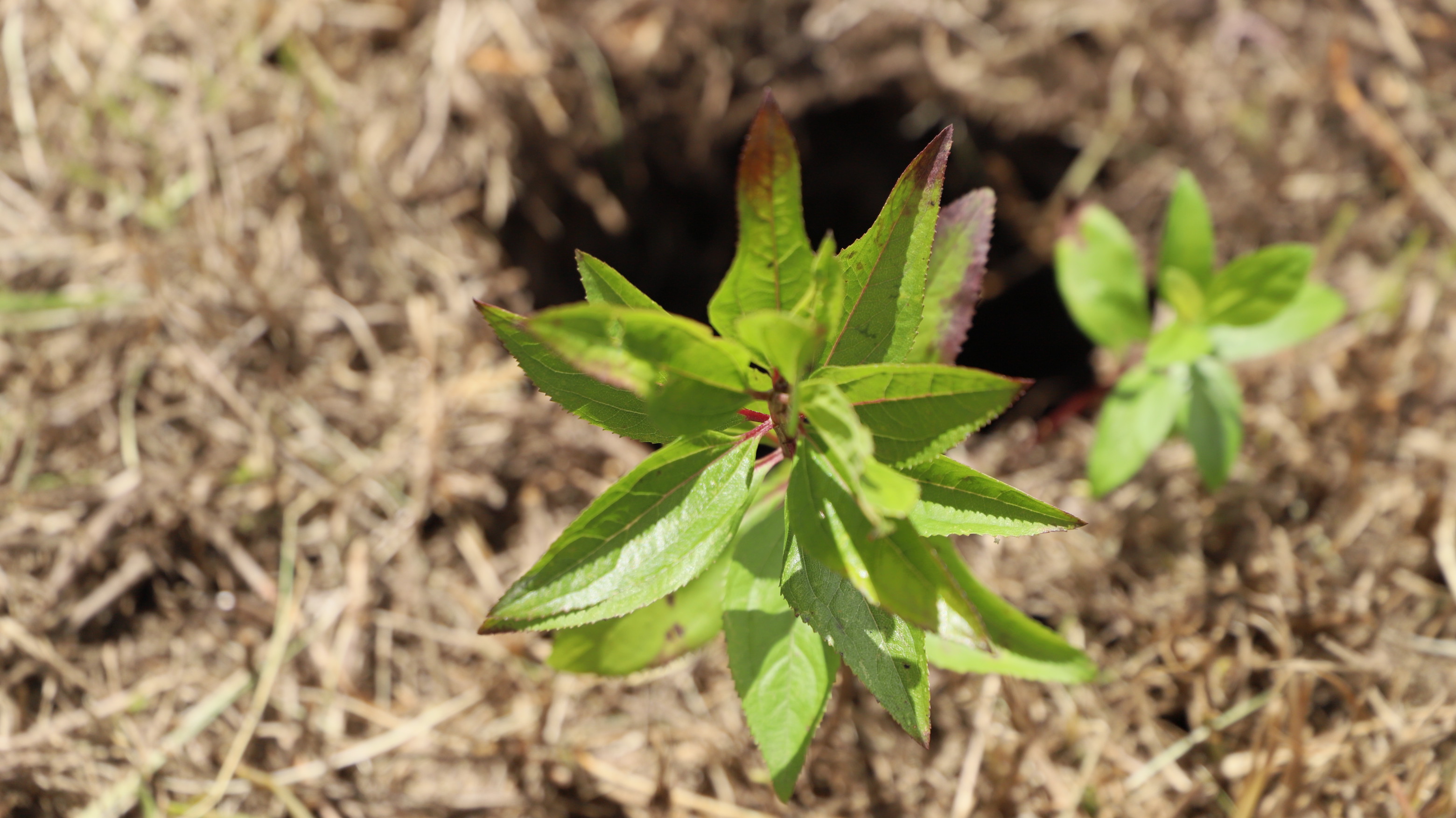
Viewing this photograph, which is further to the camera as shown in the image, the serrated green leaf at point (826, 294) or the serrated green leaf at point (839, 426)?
the serrated green leaf at point (826, 294)

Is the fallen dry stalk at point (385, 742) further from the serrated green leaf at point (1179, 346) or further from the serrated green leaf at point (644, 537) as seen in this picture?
the serrated green leaf at point (1179, 346)

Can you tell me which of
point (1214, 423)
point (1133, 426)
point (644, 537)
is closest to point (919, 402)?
point (644, 537)

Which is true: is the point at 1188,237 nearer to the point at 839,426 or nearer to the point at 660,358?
the point at 839,426

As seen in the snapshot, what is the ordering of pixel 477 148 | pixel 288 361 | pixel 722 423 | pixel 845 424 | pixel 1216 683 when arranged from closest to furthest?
pixel 845 424 < pixel 722 423 < pixel 1216 683 < pixel 288 361 < pixel 477 148

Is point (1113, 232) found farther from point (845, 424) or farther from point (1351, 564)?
point (845, 424)

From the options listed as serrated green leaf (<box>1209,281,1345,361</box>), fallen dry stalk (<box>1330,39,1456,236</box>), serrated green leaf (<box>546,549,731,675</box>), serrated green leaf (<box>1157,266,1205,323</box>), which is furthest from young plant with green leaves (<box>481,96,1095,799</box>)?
fallen dry stalk (<box>1330,39,1456,236</box>)

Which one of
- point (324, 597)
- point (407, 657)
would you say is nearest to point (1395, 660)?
point (407, 657)

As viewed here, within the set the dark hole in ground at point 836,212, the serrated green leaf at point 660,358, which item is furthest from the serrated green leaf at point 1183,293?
the serrated green leaf at point 660,358
